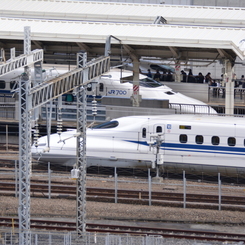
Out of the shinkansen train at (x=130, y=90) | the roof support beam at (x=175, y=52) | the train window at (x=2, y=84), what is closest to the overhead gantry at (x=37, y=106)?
the roof support beam at (x=175, y=52)

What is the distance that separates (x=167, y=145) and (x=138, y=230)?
21.1 feet

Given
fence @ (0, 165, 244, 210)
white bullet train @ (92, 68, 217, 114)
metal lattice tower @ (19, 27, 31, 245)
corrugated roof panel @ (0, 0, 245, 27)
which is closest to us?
metal lattice tower @ (19, 27, 31, 245)

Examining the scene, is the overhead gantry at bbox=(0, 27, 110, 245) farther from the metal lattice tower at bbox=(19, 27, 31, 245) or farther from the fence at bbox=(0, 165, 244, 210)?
the fence at bbox=(0, 165, 244, 210)

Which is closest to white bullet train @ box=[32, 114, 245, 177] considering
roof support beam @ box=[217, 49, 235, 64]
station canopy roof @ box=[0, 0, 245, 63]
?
station canopy roof @ box=[0, 0, 245, 63]

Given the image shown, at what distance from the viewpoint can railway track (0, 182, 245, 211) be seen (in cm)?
2722

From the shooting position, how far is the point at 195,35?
3647 cm

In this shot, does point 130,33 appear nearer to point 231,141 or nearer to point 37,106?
point 231,141

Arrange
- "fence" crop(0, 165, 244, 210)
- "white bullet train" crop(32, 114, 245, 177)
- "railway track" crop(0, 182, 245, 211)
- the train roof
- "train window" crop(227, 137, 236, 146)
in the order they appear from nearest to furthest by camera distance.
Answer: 1. "fence" crop(0, 165, 244, 210)
2. "railway track" crop(0, 182, 245, 211)
3. "train window" crop(227, 137, 236, 146)
4. "white bullet train" crop(32, 114, 245, 177)
5. the train roof

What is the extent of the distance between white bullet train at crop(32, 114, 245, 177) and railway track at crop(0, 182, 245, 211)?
6.34 feet

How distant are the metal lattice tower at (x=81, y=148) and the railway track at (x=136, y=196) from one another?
5.55m

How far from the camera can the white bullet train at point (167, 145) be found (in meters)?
29.3

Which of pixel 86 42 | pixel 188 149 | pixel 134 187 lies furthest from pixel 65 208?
pixel 86 42

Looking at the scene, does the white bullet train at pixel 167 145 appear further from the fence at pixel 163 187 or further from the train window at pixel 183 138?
the fence at pixel 163 187

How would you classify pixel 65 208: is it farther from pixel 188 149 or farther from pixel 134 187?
pixel 188 149
